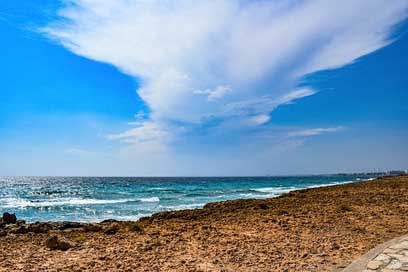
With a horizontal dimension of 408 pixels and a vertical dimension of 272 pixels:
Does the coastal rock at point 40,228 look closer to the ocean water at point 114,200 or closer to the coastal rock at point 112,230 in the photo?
the coastal rock at point 112,230

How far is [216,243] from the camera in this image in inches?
310

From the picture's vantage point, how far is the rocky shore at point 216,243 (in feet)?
20.8

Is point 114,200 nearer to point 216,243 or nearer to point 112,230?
point 112,230

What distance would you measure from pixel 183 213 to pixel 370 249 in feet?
25.5

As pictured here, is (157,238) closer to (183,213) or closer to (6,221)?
(183,213)

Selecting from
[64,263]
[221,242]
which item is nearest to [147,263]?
[64,263]

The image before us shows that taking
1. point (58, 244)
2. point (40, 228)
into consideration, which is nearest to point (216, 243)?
point (58, 244)

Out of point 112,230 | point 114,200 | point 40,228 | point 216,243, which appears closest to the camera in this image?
point 216,243

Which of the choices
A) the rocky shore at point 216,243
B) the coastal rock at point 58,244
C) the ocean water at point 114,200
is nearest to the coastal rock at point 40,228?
the rocky shore at point 216,243

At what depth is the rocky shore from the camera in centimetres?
635

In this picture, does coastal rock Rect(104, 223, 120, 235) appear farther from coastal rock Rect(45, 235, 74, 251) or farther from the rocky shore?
coastal rock Rect(45, 235, 74, 251)

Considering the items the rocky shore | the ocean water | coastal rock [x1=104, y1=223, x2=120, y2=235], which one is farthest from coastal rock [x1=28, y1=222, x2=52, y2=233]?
the ocean water

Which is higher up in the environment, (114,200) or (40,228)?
(40,228)

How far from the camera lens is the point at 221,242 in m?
7.93
